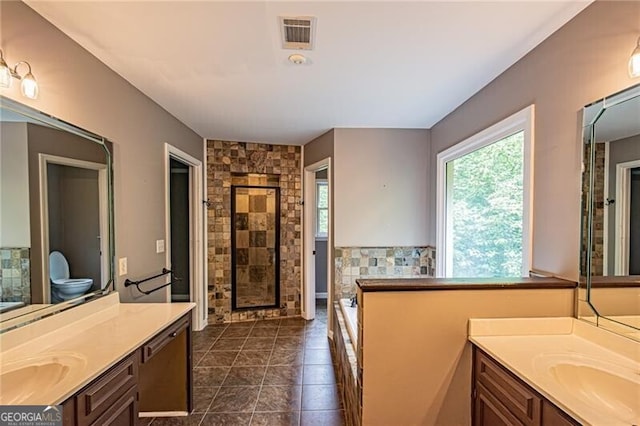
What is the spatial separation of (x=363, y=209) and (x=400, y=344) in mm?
2000

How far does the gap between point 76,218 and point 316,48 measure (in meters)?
1.72

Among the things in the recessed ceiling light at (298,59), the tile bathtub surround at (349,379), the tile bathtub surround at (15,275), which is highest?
the recessed ceiling light at (298,59)

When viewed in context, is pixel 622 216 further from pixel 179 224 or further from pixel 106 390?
pixel 179 224

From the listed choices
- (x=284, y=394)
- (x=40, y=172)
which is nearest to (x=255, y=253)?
(x=284, y=394)

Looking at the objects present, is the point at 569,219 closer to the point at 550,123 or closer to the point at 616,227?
→ the point at 616,227

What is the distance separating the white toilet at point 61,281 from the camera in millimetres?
1634

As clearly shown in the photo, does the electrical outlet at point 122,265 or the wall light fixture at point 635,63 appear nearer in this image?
the wall light fixture at point 635,63

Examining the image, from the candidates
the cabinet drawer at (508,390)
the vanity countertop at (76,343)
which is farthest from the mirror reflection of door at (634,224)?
the vanity countertop at (76,343)

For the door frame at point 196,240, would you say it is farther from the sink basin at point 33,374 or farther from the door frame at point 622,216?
the door frame at point 622,216

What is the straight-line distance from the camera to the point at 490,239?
98.3 inches

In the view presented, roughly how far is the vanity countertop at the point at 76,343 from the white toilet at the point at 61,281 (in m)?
0.09

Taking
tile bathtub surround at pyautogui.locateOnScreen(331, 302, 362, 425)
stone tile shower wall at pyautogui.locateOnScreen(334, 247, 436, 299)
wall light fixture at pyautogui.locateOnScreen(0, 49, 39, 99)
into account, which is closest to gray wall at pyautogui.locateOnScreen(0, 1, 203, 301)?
wall light fixture at pyautogui.locateOnScreen(0, 49, 39, 99)

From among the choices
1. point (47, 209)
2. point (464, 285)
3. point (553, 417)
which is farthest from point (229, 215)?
point (553, 417)

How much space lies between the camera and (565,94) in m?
1.60
